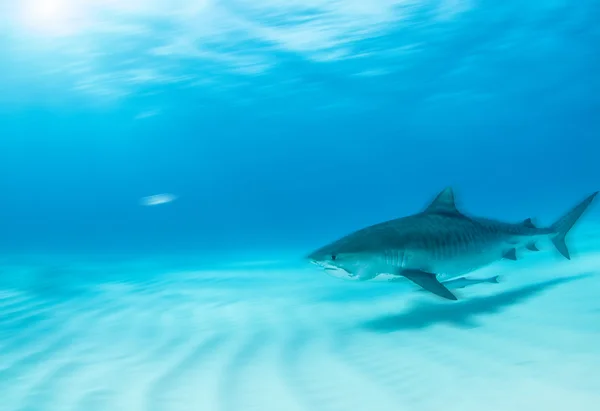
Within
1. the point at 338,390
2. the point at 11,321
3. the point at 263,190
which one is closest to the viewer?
the point at 338,390

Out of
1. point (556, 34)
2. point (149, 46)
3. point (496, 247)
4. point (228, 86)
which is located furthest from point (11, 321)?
point (556, 34)

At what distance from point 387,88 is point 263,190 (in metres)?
137

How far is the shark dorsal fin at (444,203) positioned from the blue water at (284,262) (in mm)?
335

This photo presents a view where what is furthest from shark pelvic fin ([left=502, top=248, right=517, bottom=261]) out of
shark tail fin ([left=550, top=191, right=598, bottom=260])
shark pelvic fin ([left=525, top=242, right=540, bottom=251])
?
shark tail fin ([left=550, top=191, right=598, bottom=260])

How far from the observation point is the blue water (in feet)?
11.4

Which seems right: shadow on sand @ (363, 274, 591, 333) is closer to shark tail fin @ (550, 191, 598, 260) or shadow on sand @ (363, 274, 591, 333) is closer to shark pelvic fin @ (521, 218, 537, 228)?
shark tail fin @ (550, 191, 598, 260)

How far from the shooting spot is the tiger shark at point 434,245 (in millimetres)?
4551

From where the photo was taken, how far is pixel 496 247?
5879 millimetres

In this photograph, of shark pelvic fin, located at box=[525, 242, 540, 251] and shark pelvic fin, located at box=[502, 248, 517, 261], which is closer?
shark pelvic fin, located at box=[502, 248, 517, 261]

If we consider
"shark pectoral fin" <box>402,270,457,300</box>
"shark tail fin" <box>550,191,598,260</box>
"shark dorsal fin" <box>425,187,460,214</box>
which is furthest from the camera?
"shark tail fin" <box>550,191,598,260</box>

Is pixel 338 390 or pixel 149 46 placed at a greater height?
pixel 149 46

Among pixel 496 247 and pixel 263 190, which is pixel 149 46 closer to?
pixel 496 247

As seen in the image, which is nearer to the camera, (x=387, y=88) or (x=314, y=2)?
(x=314, y=2)

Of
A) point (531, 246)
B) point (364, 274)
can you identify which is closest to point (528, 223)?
point (531, 246)
